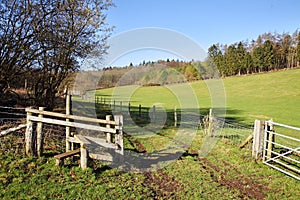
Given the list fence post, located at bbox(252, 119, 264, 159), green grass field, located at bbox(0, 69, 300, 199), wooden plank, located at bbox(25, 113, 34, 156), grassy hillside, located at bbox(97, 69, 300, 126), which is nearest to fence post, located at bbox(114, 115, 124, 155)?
green grass field, located at bbox(0, 69, 300, 199)

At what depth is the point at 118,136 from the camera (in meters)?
A: 6.62

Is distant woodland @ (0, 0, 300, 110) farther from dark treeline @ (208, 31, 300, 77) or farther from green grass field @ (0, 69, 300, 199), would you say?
dark treeline @ (208, 31, 300, 77)

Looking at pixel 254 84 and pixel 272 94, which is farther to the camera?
pixel 254 84

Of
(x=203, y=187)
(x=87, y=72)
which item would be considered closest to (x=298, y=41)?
(x=87, y=72)

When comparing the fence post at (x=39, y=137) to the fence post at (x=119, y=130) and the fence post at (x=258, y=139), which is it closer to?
the fence post at (x=119, y=130)

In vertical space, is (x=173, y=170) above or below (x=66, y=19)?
below

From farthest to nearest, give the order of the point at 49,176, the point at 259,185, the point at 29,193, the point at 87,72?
the point at 87,72 < the point at 259,185 < the point at 49,176 < the point at 29,193

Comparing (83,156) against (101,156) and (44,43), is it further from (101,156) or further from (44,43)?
(44,43)

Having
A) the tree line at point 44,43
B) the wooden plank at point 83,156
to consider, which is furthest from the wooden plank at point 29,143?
the tree line at point 44,43

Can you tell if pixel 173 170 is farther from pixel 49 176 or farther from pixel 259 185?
pixel 49 176

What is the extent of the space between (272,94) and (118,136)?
149 ft

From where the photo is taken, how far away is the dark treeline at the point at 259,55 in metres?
70.6

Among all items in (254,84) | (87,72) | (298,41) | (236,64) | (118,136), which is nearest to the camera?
(118,136)

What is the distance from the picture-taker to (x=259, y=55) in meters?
71.0
